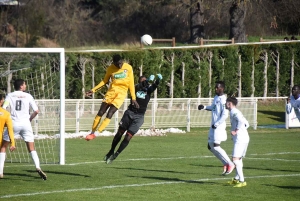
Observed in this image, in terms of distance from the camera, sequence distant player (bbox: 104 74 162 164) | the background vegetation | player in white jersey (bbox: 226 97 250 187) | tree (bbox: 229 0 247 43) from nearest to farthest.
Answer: player in white jersey (bbox: 226 97 250 187) < distant player (bbox: 104 74 162 164) < tree (bbox: 229 0 247 43) < the background vegetation

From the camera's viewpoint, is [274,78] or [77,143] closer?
[77,143]

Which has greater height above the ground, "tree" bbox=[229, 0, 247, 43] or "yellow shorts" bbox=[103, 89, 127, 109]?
"tree" bbox=[229, 0, 247, 43]

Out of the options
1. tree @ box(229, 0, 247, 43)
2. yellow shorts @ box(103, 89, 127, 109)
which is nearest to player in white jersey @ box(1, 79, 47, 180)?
yellow shorts @ box(103, 89, 127, 109)

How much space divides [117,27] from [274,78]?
980 inches

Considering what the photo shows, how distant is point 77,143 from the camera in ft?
94.1

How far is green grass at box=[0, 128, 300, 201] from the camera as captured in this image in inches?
582

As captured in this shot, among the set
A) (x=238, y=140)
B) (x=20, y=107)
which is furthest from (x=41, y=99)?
(x=238, y=140)

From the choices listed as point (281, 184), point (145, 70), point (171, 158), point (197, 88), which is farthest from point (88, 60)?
point (281, 184)

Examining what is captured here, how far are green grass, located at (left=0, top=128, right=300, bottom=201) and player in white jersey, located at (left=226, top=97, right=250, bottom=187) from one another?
28 cm

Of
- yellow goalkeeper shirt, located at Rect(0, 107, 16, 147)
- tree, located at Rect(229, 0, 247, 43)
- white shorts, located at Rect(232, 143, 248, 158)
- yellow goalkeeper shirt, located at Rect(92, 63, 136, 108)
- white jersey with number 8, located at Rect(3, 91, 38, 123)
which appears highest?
tree, located at Rect(229, 0, 247, 43)

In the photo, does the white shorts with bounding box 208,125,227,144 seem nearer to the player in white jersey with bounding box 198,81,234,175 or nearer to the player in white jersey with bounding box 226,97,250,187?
the player in white jersey with bounding box 198,81,234,175

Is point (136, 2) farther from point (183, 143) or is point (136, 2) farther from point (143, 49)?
point (183, 143)

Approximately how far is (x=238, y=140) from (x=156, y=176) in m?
2.65

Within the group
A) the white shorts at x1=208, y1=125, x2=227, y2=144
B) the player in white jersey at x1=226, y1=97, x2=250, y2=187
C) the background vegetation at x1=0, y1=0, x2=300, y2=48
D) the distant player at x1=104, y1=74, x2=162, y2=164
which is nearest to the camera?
the player in white jersey at x1=226, y1=97, x2=250, y2=187
